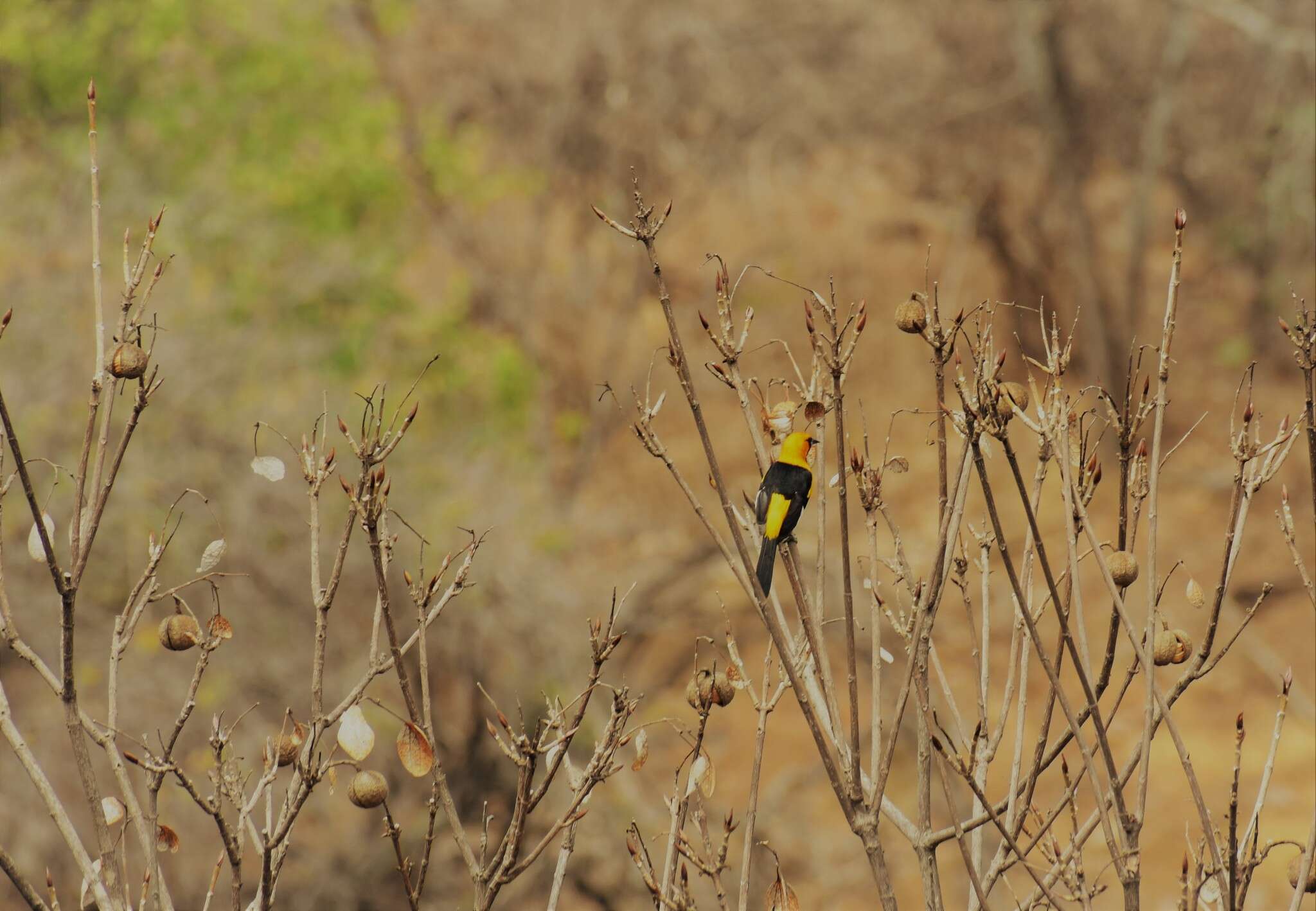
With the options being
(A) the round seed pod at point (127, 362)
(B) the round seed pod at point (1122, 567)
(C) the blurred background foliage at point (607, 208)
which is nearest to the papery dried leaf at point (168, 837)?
(A) the round seed pod at point (127, 362)

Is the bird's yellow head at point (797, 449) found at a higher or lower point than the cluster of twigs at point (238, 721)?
higher

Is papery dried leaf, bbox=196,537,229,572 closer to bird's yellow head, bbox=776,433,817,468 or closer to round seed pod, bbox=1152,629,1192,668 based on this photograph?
bird's yellow head, bbox=776,433,817,468

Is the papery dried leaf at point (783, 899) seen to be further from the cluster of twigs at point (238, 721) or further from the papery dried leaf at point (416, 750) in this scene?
the papery dried leaf at point (416, 750)

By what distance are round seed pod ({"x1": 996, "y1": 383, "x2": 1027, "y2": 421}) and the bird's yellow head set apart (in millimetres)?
593

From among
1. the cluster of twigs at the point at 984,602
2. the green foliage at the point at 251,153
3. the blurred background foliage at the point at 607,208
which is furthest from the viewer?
the green foliage at the point at 251,153

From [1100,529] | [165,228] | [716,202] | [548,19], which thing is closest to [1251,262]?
[1100,529]

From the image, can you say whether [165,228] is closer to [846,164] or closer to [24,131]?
[24,131]

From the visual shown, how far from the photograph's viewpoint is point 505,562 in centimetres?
952

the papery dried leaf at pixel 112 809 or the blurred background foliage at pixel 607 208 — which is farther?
the blurred background foliage at pixel 607 208

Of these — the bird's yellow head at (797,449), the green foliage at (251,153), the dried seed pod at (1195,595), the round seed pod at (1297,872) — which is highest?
the green foliage at (251,153)

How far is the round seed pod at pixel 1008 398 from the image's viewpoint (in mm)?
2115

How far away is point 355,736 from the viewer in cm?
220

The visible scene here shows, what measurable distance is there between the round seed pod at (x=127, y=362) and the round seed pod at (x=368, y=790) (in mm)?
796

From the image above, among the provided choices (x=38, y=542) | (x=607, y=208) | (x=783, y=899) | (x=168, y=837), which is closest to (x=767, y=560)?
(x=783, y=899)
